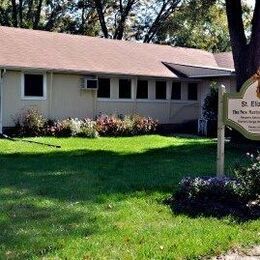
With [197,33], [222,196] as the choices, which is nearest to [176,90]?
[197,33]

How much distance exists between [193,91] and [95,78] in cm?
706

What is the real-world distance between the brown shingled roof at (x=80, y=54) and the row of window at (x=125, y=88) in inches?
28.8

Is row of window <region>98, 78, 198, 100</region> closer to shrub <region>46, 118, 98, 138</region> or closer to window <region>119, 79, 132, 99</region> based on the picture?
window <region>119, 79, 132, 99</region>

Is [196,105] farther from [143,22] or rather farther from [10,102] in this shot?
[143,22]

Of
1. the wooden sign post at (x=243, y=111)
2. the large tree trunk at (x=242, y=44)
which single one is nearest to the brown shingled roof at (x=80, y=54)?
the large tree trunk at (x=242, y=44)

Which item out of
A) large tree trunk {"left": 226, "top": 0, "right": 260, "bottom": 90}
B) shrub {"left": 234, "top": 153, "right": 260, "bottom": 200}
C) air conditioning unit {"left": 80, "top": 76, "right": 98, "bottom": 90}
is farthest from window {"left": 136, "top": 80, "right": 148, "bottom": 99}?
shrub {"left": 234, "top": 153, "right": 260, "bottom": 200}

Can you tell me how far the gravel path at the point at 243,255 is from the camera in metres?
5.95

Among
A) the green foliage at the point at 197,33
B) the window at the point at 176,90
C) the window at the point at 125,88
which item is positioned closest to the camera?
the window at the point at 125,88

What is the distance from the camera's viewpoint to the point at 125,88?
87.8 feet

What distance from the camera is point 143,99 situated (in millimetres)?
27406

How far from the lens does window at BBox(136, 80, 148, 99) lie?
27.2 meters

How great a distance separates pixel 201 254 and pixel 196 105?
2414cm

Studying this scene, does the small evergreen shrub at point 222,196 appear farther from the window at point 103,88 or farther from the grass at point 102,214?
the window at point 103,88

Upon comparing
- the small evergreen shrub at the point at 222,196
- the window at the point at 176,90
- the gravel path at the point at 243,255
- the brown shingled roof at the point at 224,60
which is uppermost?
the brown shingled roof at the point at 224,60
